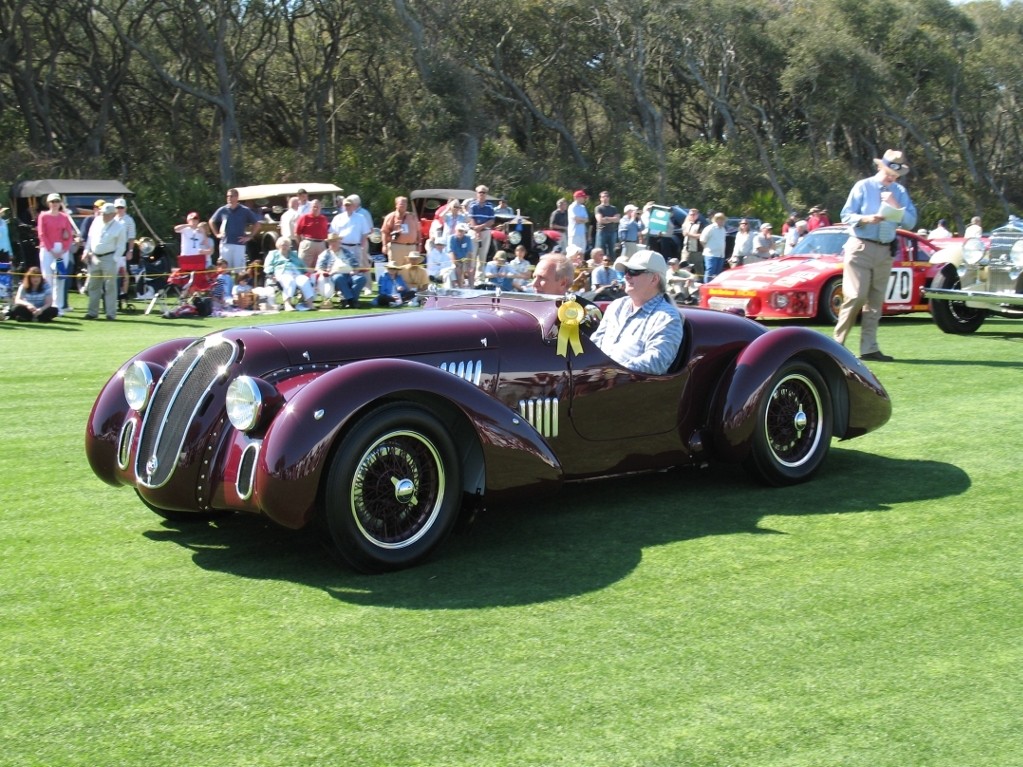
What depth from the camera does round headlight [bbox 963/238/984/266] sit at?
571 inches

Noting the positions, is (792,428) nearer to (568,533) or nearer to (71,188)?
(568,533)

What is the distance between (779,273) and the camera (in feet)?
52.0

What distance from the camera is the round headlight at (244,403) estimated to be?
476cm

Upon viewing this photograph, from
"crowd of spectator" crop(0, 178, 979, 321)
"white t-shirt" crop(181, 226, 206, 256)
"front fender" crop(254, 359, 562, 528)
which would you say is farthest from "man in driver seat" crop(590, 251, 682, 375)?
"white t-shirt" crop(181, 226, 206, 256)

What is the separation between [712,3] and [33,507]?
44.2 metres

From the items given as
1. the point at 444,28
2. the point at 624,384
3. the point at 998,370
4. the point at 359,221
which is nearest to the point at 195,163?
the point at 444,28

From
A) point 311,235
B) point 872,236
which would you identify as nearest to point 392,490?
point 872,236

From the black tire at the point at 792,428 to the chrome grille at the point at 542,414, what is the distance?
1172 mm

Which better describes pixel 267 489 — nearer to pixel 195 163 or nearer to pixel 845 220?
pixel 845 220

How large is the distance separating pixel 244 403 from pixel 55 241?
1370cm

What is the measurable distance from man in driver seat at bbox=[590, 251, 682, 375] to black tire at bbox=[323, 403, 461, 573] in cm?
132

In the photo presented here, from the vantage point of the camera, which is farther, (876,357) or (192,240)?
(192,240)

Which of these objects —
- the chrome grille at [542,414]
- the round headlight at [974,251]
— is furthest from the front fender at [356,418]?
the round headlight at [974,251]

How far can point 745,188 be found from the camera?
4600 cm
